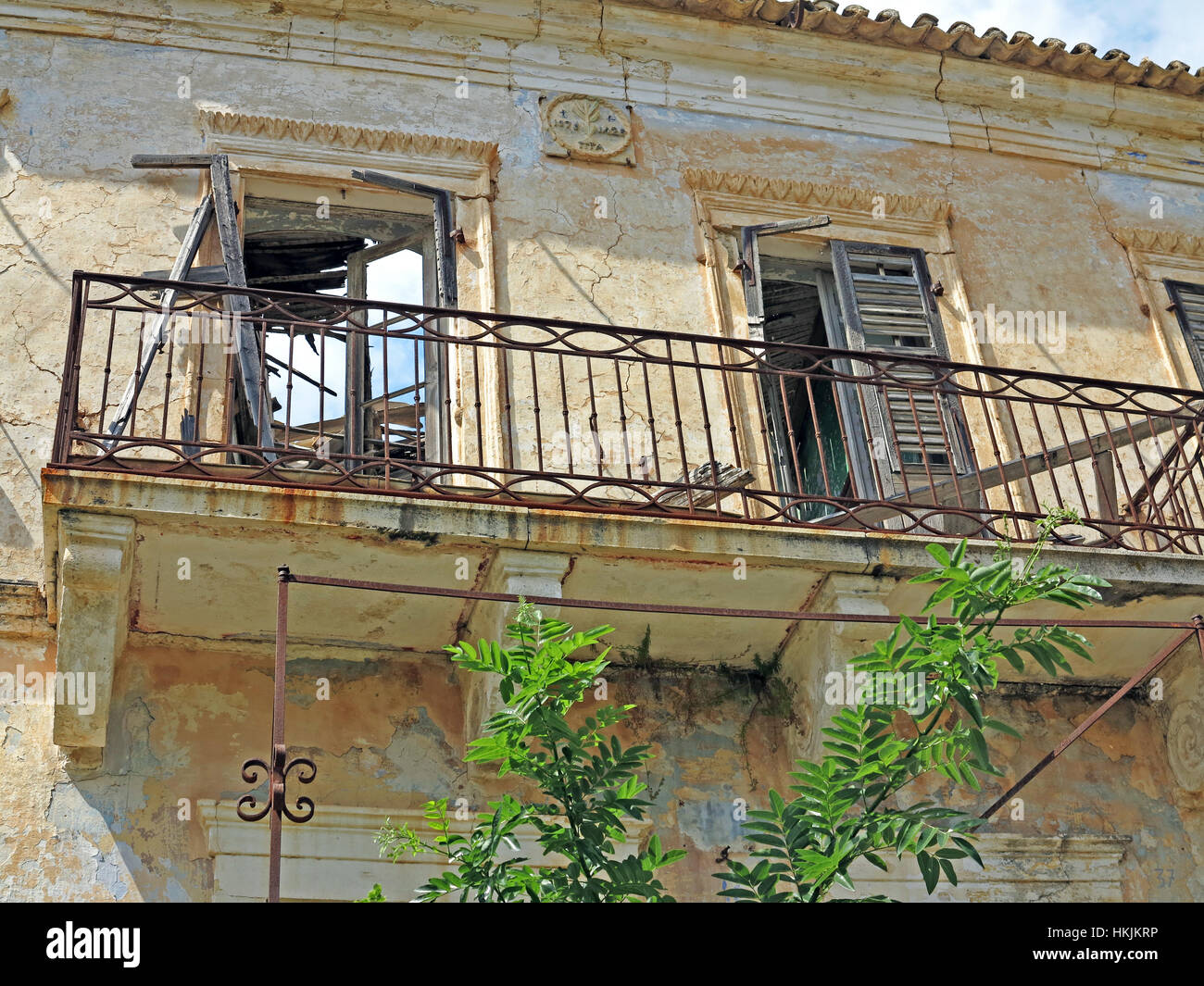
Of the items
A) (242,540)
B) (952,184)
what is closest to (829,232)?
(952,184)

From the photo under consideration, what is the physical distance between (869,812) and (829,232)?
462cm

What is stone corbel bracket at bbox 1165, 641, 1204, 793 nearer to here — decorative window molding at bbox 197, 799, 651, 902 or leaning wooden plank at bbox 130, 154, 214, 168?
decorative window molding at bbox 197, 799, 651, 902

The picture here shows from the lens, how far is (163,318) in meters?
6.66

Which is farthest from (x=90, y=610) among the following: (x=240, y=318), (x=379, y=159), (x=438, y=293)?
(x=379, y=159)

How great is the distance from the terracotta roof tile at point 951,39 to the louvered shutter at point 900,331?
4.58ft

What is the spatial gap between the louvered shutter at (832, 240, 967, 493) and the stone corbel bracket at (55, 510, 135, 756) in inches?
150

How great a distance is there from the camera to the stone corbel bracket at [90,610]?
5570 mm

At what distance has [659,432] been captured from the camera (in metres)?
7.36

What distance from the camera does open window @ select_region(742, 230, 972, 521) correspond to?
7.74m

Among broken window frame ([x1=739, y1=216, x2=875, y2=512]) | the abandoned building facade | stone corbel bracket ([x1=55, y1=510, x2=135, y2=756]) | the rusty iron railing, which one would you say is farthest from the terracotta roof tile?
stone corbel bracket ([x1=55, y1=510, x2=135, y2=756])

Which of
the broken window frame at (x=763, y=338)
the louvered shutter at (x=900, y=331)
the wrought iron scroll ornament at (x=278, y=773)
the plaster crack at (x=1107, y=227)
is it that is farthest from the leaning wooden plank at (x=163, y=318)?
the plaster crack at (x=1107, y=227)

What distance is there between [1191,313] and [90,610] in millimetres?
6223

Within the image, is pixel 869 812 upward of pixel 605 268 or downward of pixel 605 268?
downward
